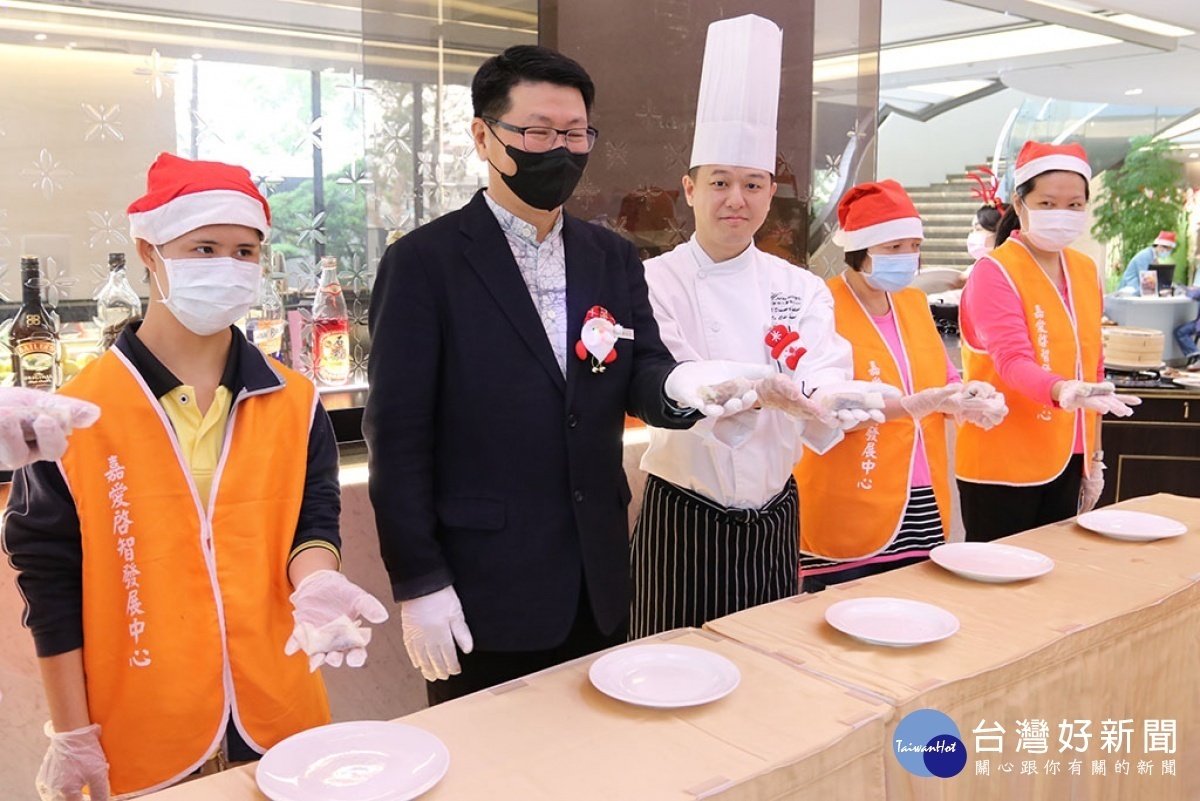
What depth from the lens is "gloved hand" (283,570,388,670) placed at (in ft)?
4.31

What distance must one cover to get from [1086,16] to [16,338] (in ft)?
23.7

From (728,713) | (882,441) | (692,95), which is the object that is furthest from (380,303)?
(692,95)

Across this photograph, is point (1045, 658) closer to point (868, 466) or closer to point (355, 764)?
point (868, 466)

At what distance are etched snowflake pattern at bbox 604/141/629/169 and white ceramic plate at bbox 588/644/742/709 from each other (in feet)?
6.12

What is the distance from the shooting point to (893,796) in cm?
143

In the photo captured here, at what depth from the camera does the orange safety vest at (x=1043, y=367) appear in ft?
8.93

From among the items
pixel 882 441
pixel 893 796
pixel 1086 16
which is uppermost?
pixel 1086 16

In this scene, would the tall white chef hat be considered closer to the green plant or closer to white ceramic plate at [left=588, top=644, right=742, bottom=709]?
white ceramic plate at [left=588, top=644, right=742, bottom=709]

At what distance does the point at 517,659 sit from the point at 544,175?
0.88 meters

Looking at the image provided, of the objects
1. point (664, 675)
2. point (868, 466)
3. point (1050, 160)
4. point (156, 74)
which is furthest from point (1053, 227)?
point (156, 74)

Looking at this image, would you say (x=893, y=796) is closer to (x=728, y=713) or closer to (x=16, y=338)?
(x=728, y=713)

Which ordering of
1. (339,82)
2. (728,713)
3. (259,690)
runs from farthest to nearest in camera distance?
(339,82) < (259,690) < (728,713)

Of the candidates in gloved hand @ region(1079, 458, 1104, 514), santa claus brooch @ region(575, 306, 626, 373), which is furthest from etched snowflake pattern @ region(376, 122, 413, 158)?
gloved hand @ region(1079, 458, 1104, 514)

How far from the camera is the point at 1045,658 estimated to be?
164cm
